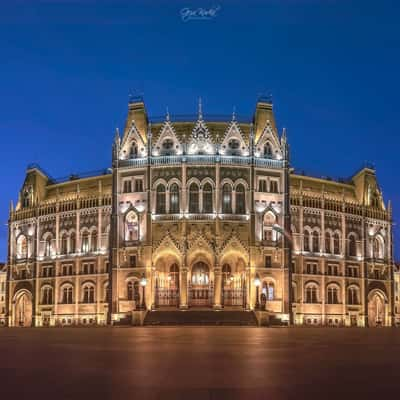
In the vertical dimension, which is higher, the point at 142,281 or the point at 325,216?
the point at 325,216

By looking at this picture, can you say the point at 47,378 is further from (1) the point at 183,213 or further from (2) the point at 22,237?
(2) the point at 22,237

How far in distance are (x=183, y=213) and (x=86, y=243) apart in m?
16.7

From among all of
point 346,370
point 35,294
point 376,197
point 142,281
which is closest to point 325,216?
point 376,197

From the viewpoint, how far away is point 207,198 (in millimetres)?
74562

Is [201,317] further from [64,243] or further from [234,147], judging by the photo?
[64,243]

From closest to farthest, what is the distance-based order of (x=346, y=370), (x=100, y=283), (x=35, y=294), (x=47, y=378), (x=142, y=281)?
(x=47, y=378)
(x=346, y=370)
(x=142, y=281)
(x=100, y=283)
(x=35, y=294)

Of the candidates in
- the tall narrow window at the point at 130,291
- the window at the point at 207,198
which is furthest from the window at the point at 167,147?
the tall narrow window at the point at 130,291

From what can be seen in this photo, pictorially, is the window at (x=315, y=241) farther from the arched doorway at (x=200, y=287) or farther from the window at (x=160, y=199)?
the window at (x=160, y=199)

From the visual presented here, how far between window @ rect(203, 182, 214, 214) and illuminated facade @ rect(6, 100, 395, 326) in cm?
11

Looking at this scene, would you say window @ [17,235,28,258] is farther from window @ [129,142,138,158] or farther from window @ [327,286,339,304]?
window @ [327,286,339,304]

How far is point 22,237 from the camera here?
92.1 meters

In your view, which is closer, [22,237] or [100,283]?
[100,283]

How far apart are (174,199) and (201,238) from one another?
580cm

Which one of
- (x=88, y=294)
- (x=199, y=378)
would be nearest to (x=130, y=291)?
(x=88, y=294)
